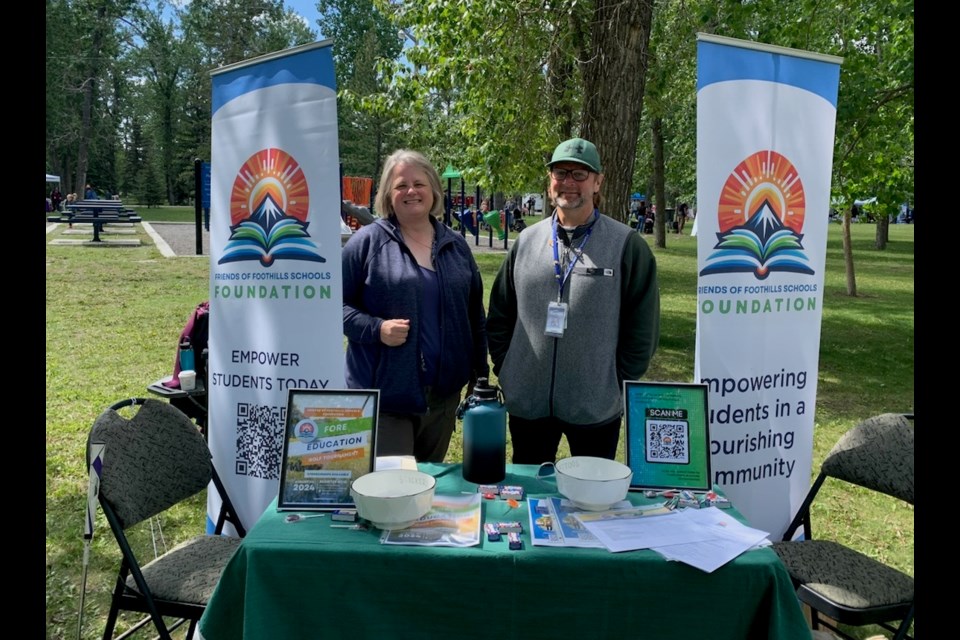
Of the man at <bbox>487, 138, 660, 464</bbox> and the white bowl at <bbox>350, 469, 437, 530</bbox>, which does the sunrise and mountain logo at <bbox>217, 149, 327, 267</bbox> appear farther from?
the white bowl at <bbox>350, 469, 437, 530</bbox>

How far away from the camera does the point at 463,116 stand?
7.77m

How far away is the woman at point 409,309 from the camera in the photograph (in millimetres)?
2588

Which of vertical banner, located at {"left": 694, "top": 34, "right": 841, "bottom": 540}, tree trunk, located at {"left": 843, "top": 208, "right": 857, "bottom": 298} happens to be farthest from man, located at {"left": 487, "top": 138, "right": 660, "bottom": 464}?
tree trunk, located at {"left": 843, "top": 208, "right": 857, "bottom": 298}

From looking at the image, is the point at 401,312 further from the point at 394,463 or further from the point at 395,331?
the point at 394,463

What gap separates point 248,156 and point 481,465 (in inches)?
69.4

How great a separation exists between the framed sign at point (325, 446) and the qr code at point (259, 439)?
3.37ft

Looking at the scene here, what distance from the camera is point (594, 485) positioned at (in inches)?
75.0

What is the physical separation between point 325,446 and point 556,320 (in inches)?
38.7

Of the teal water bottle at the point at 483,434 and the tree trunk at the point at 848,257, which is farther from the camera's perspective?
the tree trunk at the point at 848,257

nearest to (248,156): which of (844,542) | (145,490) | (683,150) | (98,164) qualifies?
(145,490)

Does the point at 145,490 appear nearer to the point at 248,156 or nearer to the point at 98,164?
the point at 248,156

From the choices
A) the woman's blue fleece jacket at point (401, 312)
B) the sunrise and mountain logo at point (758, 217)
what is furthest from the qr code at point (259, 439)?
the sunrise and mountain logo at point (758, 217)

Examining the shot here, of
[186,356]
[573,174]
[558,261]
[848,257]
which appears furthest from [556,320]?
[848,257]

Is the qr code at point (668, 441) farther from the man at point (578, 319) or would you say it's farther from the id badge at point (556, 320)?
the id badge at point (556, 320)
